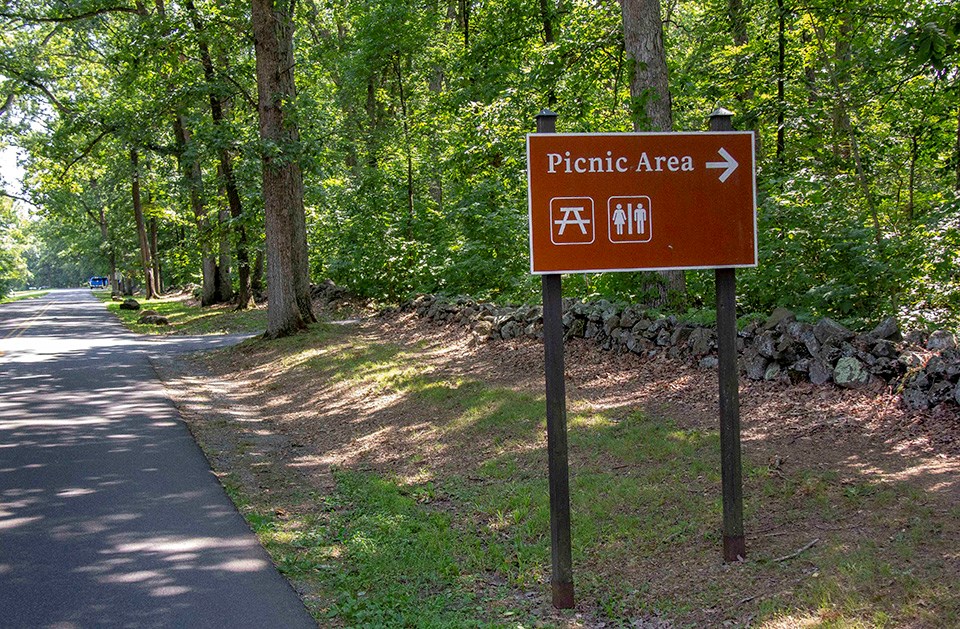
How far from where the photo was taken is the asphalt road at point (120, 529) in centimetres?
474

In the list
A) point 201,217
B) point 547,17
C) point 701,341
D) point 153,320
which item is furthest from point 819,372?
point 201,217

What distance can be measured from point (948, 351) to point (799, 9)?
25.4 feet

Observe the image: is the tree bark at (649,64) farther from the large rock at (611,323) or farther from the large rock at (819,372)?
the large rock at (819,372)

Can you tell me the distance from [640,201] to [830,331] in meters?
4.15

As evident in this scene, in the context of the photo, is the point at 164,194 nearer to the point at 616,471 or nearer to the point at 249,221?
the point at 249,221

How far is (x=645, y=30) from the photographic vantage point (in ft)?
35.7

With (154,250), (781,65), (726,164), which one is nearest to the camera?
(726,164)

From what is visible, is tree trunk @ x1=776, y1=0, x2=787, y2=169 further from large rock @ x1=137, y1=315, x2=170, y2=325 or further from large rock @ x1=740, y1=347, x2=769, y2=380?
large rock @ x1=137, y1=315, x2=170, y2=325

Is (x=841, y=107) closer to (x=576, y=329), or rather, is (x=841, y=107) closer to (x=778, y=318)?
(x=778, y=318)

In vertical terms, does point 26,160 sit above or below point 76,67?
below

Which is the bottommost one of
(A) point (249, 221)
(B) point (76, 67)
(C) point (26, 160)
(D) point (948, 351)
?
(D) point (948, 351)

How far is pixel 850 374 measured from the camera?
7477 mm

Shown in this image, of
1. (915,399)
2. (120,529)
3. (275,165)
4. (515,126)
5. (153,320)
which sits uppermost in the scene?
(515,126)

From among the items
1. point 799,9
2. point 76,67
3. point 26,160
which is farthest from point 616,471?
point 26,160
